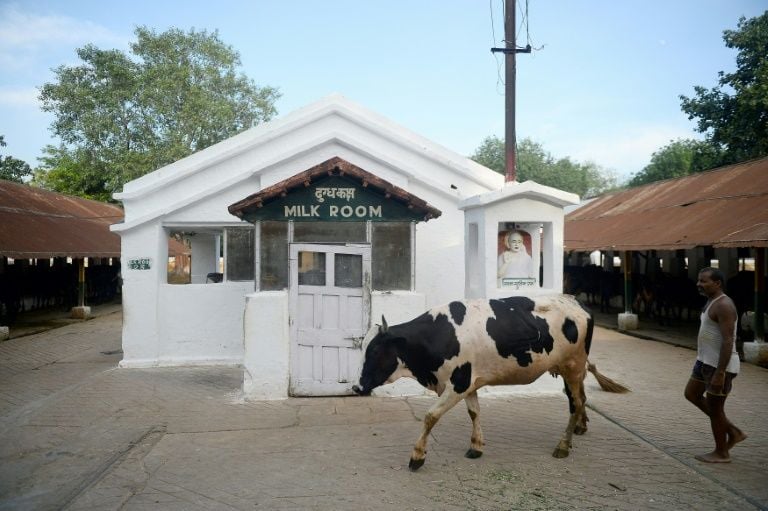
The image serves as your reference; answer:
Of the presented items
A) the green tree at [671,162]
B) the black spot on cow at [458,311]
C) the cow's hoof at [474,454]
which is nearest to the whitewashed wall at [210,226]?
the black spot on cow at [458,311]

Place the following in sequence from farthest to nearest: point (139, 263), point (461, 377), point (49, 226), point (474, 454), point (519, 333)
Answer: point (49, 226), point (139, 263), point (519, 333), point (474, 454), point (461, 377)

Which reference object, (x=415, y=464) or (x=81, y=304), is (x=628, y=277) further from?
(x=81, y=304)

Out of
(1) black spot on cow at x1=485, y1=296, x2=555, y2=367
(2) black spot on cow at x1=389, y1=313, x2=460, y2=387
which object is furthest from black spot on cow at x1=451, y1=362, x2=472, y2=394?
(1) black spot on cow at x1=485, y1=296, x2=555, y2=367

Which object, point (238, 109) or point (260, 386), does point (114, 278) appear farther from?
point (260, 386)

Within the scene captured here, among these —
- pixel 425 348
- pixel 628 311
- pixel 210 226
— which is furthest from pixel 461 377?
pixel 628 311

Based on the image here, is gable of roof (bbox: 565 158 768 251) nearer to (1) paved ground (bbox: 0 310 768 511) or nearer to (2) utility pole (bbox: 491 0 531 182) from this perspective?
(1) paved ground (bbox: 0 310 768 511)

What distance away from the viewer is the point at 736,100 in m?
22.1

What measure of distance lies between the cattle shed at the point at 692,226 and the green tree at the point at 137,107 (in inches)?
849

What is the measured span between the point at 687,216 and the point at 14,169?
44.8 m

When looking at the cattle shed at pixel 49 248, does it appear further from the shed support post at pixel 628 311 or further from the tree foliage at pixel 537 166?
the tree foliage at pixel 537 166

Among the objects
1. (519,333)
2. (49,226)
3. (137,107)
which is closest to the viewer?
(519,333)

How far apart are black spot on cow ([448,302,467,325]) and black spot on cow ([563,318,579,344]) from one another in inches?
45.6

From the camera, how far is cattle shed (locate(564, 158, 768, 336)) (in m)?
11.5

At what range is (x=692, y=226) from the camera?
43.9ft
